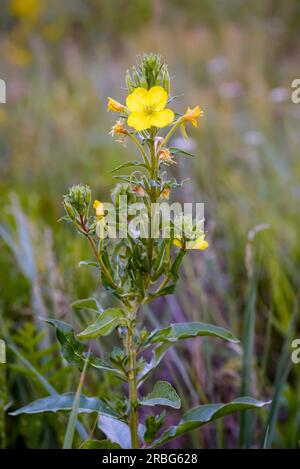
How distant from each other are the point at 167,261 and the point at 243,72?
4.10 m

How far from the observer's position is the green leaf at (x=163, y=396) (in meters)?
0.75

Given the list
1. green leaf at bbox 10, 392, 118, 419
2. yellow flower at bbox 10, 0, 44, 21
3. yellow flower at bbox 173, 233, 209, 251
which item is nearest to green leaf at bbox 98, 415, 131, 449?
green leaf at bbox 10, 392, 118, 419

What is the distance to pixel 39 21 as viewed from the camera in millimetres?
6754

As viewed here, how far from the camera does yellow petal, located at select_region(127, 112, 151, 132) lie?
0.73 m

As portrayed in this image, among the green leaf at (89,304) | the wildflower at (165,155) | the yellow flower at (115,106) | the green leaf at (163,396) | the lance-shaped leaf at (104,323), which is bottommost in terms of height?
the green leaf at (163,396)

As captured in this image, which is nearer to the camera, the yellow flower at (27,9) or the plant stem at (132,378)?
the plant stem at (132,378)

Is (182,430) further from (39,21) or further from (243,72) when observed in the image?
(39,21)

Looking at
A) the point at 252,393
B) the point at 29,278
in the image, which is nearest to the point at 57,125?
the point at 29,278

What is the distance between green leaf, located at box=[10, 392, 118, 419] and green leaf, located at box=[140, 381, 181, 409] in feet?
0.25

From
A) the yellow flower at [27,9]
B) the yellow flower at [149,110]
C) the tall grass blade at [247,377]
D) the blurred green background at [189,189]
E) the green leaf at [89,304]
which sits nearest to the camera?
the yellow flower at [149,110]

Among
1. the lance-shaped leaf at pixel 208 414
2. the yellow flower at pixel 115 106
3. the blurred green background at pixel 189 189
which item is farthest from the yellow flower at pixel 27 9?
the lance-shaped leaf at pixel 208 414

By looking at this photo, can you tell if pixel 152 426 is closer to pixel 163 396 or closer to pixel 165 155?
pixel 163 396

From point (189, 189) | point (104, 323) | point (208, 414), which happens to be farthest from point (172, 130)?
point (189, 189)

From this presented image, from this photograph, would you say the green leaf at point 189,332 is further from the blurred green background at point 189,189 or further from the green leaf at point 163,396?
the blurred green background at point 189,189
